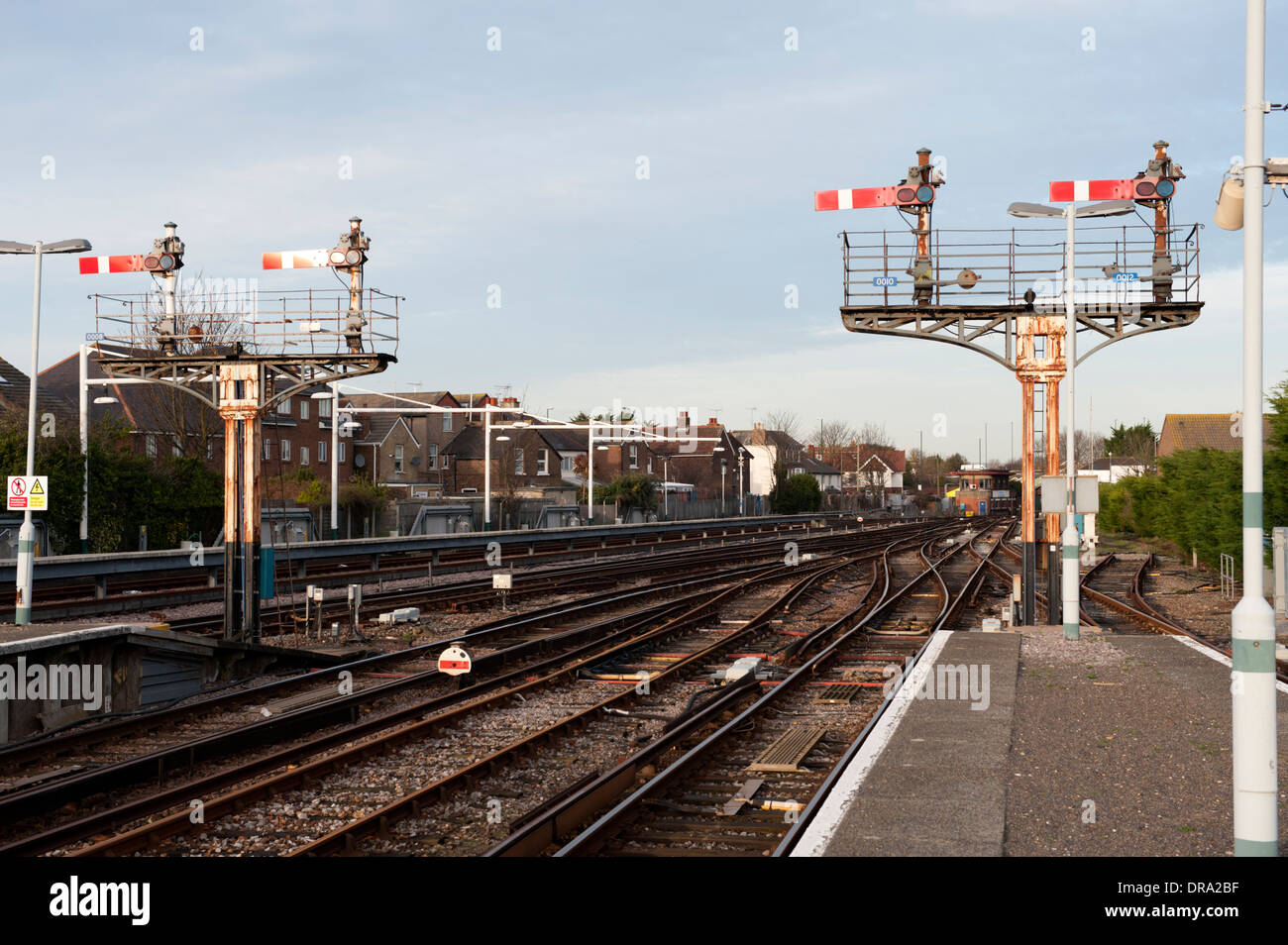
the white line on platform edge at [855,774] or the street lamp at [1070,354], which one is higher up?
the street lamp at [1070,354]

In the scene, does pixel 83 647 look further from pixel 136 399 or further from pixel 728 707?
pixel 136 399

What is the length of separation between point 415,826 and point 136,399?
45554mm

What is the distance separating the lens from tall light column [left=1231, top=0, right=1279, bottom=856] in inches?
209

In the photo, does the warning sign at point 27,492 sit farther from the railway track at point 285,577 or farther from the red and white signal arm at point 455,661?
the red and white signal arm at point 455,661

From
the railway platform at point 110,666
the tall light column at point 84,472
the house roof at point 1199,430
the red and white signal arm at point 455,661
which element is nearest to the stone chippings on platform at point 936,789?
the red and white signal arm at point 455,661

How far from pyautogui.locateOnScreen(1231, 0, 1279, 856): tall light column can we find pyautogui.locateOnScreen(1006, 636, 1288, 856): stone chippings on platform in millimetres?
1030

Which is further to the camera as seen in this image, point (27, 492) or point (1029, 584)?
point (27, 492)

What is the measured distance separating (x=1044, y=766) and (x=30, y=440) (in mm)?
19225

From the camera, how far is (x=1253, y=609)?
540cm

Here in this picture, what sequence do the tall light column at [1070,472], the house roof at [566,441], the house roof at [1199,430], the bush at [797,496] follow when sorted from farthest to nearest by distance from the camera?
1. the bush at [797,496]
2. the house roof at [566,441]
3. the house roof at [1199,430]
4. the tall light column at [1070,472]

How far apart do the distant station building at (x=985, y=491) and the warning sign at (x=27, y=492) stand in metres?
74.1

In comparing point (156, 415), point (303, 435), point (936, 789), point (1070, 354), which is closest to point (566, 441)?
point (303, 435)

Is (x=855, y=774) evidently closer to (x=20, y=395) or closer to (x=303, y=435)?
(x=20, y=395)

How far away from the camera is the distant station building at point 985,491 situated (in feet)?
274
